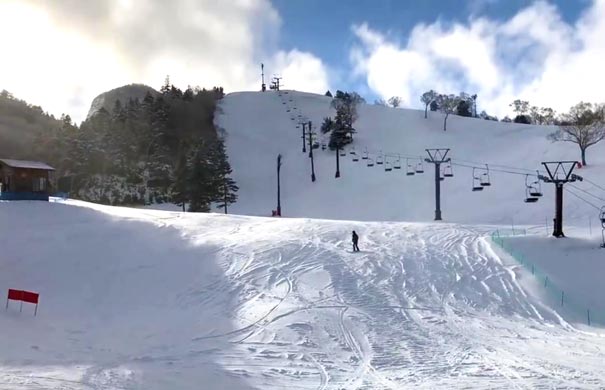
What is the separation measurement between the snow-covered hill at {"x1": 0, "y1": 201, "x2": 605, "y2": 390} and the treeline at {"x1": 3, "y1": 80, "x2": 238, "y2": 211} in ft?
66.8

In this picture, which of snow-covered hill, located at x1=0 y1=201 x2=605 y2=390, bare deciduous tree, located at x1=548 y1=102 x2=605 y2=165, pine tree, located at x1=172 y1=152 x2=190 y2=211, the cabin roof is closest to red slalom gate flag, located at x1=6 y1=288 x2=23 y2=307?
snow-covered hill, located at x1=0 y1=201 x2=605 y2=390

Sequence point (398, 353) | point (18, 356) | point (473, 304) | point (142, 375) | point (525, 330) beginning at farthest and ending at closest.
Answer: point (473, 304) < point (525, 330) < point (398, 353) < point (18, 356) < point (142, 375)

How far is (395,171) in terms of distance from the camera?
203 ft

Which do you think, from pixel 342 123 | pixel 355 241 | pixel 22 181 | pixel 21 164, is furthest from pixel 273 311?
pixel 342 123

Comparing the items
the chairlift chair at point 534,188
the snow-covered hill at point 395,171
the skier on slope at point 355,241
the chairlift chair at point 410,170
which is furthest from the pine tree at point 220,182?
the skier on slope at point 355,241

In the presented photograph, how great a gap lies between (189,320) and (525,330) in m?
10.2

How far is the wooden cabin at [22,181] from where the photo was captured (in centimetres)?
3509

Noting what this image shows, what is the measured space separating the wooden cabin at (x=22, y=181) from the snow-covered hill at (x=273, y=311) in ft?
15.8

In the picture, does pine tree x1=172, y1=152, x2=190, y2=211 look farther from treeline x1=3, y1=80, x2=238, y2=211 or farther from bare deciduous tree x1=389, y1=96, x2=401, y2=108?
bare deciduous tree x1=389, y1=96, x2=401, y2=108

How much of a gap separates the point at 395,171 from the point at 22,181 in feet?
129

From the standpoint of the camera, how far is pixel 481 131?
8138cm

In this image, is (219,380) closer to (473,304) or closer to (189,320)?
(189,320)

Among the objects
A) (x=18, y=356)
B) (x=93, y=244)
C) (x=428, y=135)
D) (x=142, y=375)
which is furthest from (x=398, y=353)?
(x=428, y=135)

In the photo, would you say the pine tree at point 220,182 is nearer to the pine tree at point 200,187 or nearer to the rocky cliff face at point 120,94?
the pine tree at point 200,187
